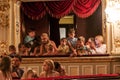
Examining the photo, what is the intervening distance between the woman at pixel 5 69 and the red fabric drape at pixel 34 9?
321 inches

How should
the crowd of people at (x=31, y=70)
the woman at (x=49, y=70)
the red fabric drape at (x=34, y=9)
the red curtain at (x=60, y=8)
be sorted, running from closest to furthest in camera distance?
the crowd of people at (x=31, y=70) < the woman at (x=49, y=70) < the red curtain at (x=60, y=8) < the red fabric drape at (x=34, y=9)

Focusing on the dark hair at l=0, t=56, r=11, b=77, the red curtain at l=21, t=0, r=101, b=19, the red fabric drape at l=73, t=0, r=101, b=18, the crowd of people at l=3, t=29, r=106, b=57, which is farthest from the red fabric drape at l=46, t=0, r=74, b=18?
the dark hair at l=0, t=56, r=11, b=77

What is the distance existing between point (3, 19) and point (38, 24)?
3.91m

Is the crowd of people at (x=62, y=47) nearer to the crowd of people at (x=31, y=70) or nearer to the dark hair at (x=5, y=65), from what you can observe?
the crowd of people at (x=31, y=70)

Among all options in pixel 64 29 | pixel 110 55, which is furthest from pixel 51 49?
pixel 64 29

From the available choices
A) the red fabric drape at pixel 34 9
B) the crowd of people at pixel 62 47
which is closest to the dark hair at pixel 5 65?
the crowd of people at pixel 62 47

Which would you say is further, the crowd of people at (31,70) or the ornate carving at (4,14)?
the ornate carving at (4,14)

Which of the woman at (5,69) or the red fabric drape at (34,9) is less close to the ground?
the red fabric drape at (34,9)

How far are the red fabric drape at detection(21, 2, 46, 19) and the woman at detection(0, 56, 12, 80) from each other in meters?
8.14

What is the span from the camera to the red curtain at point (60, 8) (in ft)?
41.4

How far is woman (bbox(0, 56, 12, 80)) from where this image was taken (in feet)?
16.9

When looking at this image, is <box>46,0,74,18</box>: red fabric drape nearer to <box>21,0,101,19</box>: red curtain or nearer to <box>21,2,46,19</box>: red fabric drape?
<box>21,0,101,19</box>: red curtain

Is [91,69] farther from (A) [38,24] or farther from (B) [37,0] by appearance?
(A) [38,24]

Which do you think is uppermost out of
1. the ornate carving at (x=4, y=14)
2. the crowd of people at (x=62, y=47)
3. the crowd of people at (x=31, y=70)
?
the ornate carving at (x=4, y=14)
